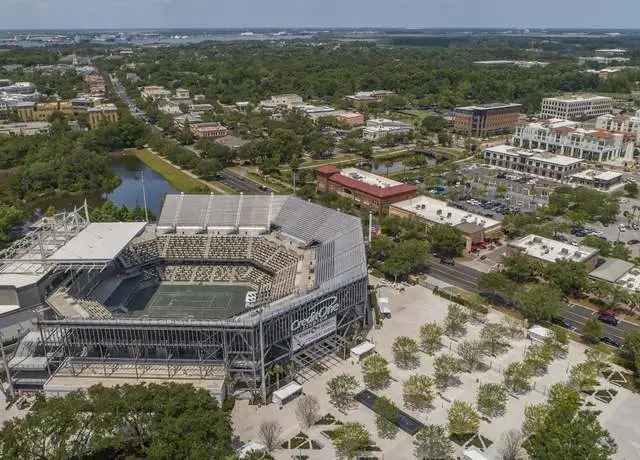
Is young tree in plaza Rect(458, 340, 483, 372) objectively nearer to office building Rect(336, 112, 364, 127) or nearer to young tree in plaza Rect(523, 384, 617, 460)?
young tree in plaza Rect(523, 384, 617, 460)

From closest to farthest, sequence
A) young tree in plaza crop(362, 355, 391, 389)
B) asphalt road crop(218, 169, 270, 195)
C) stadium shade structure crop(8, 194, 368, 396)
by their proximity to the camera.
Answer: stadium shade structure crop(8, 194, 368, 396) < young tree in plaza crop(362, 355, 391, 389) < asphalt road crop(218, 169, 270, 195)

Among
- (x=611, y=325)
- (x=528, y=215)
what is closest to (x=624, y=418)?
(x=611, y=325)

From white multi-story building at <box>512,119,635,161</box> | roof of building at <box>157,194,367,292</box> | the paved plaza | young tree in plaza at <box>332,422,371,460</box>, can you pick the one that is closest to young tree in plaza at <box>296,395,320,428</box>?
the paved plaza

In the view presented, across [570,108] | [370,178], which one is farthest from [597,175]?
[570,108]

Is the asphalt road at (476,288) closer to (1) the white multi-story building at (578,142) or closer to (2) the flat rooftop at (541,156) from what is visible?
(2) the flat rooftop at (541,156)

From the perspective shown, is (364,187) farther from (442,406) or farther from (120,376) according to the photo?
(120,376)

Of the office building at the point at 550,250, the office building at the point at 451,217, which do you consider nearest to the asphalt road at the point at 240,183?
the office building at the point at 451,217
